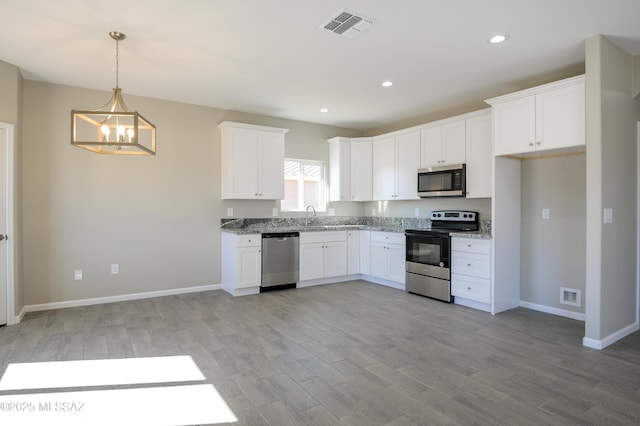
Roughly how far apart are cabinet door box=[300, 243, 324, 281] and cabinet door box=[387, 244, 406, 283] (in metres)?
1.01

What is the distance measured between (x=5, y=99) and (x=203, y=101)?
2063mm

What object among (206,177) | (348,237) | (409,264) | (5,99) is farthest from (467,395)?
(5,99)

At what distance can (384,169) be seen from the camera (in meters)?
5.84

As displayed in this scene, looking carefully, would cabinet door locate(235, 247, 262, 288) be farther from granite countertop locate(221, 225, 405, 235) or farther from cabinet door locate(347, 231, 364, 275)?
cabinet door locate(347, 231, 364, 275)

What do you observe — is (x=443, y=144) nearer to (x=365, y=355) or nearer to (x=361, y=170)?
(x=361, y=170)

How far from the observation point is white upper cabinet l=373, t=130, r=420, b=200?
5.33 metres

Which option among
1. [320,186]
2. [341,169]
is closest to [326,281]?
[320,186]

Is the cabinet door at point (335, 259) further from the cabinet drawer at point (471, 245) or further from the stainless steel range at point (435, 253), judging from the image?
the cabinet drawer at point (471, 245)

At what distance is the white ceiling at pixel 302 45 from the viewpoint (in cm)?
266

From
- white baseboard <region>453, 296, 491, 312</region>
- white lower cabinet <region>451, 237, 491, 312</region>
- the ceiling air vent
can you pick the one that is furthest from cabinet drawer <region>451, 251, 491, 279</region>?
the ceiling air vent

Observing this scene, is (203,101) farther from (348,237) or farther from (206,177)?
(348,237)

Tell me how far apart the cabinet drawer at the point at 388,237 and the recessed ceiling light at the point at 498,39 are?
8.81 feet

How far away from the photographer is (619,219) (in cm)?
329

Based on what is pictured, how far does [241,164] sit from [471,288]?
11.2 feet
